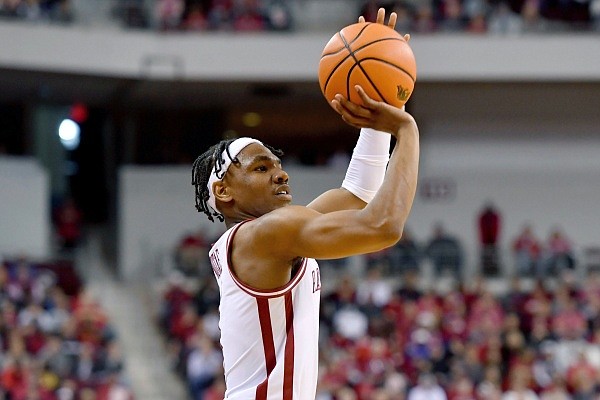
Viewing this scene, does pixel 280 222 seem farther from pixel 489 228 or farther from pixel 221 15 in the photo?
pixel 489 228

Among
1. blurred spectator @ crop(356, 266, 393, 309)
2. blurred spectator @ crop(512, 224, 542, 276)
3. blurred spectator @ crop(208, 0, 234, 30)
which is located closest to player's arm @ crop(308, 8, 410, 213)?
blurred spectator @ crop(356, 266, 393, 309)

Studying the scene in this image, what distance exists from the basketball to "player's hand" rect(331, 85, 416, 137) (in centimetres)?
5

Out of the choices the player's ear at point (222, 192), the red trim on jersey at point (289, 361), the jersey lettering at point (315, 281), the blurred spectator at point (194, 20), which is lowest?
the red trim on jersey at point (289, 361)

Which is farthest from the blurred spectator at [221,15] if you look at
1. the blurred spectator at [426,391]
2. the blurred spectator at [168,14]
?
the blurred spectator at [426,391]

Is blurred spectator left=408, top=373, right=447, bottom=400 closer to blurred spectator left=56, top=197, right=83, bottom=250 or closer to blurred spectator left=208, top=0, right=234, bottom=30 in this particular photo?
blurred spectator left=208, top=0, right=234, bottom=30

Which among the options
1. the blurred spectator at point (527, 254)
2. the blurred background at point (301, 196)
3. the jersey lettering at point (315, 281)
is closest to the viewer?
the jersey lettering at point (315, 281)

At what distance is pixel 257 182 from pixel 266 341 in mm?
599

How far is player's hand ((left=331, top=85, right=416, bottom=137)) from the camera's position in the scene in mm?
3797

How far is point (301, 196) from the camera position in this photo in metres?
20.9

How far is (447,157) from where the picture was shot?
21125mm

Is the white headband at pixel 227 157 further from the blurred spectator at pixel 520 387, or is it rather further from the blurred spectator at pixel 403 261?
the blurred spectator at pixel 403 261

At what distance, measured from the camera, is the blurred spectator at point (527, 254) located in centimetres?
1805

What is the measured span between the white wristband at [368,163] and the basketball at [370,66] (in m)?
0.36

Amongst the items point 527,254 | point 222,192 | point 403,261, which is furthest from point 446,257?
point 222,192
